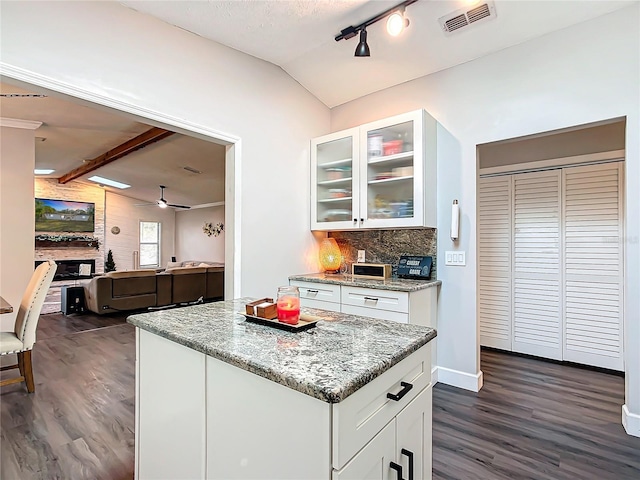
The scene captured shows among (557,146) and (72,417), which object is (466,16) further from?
(72,417)

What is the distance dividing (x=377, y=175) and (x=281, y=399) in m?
2.44

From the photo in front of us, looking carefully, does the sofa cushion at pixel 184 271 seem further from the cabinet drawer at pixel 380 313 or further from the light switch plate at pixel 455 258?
the light switch plate at pixel 455 258

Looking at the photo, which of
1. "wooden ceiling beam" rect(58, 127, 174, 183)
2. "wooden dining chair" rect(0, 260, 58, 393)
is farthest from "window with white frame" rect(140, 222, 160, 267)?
"wooden dining chair" rect(0, 260, 58, 393)

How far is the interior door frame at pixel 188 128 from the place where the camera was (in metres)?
1.74

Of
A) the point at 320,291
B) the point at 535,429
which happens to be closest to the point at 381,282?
the point at 320,291

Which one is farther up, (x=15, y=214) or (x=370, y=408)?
(x=15, y=214)

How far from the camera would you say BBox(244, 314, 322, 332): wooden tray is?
1287 millimetres

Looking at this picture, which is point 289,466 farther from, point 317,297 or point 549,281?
point 549,281

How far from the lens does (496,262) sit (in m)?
3.67

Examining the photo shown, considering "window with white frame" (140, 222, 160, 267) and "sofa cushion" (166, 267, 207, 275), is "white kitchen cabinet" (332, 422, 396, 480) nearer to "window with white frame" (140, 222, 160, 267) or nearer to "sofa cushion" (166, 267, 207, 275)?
"sofa cushion" (166, 267, 207, 275)

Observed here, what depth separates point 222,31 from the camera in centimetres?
243

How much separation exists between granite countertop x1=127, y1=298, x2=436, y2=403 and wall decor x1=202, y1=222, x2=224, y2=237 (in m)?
7.91

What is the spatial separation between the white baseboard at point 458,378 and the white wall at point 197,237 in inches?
293

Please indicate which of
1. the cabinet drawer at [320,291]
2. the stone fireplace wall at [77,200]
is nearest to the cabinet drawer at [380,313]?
the cabinet drawer at [320,291]
